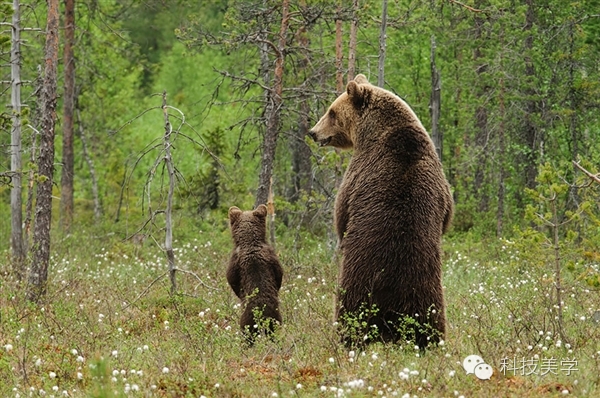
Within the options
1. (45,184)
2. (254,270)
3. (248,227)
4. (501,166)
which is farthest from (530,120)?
(45,184)

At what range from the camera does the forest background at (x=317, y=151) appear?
34.7ft

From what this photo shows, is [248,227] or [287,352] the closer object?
[287,352]

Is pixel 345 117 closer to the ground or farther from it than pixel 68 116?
farther from it

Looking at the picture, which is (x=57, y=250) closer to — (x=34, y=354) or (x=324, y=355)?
(x=34, y=354)

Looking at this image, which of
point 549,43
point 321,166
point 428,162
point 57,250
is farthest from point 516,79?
point 428,162

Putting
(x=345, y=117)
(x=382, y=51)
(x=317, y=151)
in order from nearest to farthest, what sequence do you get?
(x=345, y=117)
(x=382, y=51)
(x=317, y=151)

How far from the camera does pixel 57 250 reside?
1895 centimetres

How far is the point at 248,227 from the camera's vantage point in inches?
405

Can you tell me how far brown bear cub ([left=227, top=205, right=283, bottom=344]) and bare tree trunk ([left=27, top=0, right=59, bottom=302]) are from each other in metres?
3.29

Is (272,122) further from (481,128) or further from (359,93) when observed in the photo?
(481,128)

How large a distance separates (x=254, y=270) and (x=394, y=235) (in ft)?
9.22

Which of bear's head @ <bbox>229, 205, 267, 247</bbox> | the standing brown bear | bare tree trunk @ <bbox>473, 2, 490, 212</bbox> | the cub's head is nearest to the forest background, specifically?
bare tree trunk @ <bbox>473, 2, 490, 212</bbox>

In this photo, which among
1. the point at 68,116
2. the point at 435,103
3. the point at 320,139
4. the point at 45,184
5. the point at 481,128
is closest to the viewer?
the point at 320,139

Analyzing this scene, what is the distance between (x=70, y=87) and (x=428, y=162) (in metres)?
17.6
